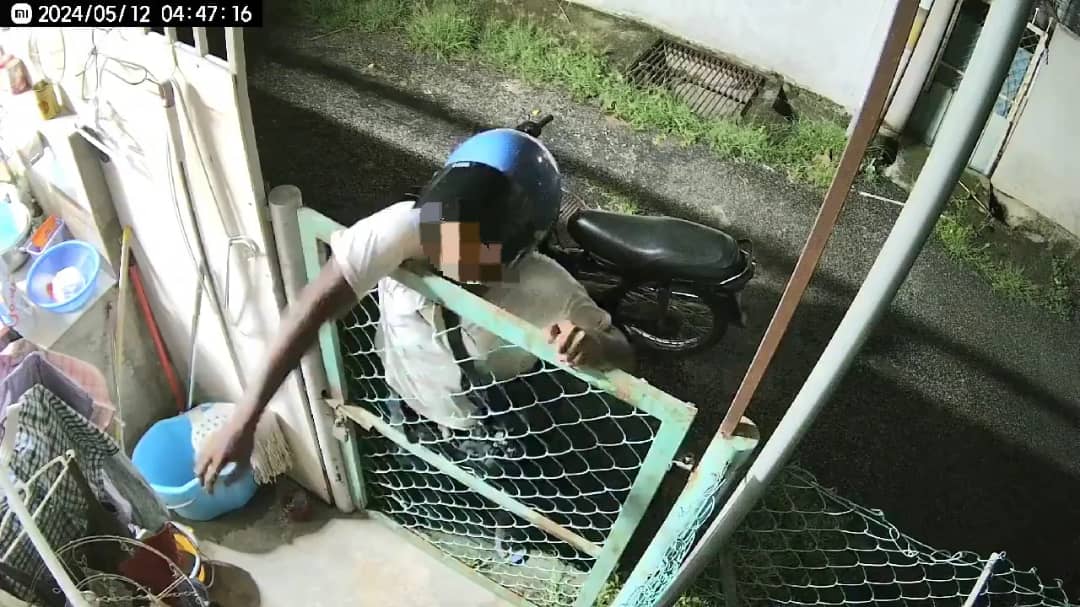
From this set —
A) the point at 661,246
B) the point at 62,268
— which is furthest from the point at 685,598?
the point at 62,268

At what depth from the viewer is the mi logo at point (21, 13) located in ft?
7.06

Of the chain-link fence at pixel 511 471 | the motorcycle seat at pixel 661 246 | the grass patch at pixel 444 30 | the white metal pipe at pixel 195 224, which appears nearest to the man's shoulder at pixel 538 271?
the chain-link fence at pixel 511 471

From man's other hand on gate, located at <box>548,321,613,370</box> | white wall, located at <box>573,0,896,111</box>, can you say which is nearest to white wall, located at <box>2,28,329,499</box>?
man's other hand on gate, located at <box>548,321,613,370</box>

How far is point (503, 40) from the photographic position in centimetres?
516

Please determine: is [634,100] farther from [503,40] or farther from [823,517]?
[823,517]

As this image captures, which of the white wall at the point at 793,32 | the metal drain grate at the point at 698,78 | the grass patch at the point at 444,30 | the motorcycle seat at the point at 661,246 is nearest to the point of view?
the motorcycle seat at the point at 661,246

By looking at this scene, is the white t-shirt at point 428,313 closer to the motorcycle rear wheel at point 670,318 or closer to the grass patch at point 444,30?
the motorcycle rear wheel at point 670,318

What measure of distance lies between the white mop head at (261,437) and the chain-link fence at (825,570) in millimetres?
1449

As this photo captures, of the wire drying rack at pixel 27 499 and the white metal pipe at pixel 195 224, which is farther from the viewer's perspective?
the white metal pipe at pixel 195 224

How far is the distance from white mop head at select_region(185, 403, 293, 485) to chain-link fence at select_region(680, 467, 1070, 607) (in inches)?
57.0

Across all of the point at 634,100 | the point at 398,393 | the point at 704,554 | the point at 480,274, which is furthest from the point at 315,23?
→ the point at 704,554

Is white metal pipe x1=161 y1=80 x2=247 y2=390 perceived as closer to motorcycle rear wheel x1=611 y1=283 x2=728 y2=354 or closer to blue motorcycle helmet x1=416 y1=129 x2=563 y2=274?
blue motorcycle helmet x1=416 y1=129 x2=563 y2=274

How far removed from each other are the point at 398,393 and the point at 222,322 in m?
0.57

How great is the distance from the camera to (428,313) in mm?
2191
